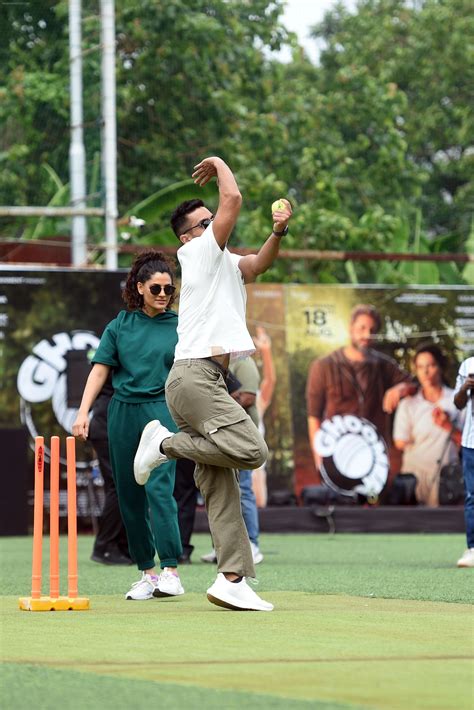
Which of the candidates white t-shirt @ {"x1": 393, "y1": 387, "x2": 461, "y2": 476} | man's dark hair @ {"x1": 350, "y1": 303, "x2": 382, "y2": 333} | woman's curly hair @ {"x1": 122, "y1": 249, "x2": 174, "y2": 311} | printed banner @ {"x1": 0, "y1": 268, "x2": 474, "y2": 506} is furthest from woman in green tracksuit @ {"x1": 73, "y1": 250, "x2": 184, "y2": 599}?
white t-shirt @ {"x1": 393, "y1": 387, "x2": 461, "y2": 476}

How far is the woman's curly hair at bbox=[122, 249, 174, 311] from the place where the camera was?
29.1ft

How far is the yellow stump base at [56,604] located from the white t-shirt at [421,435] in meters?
11.3

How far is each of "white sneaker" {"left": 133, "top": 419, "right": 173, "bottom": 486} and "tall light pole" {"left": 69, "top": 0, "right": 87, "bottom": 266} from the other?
10.9m

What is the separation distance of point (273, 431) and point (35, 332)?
300 centimetres

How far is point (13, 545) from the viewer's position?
15.5 meters

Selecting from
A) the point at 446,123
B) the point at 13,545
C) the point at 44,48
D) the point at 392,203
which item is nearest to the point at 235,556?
the point at 13,545

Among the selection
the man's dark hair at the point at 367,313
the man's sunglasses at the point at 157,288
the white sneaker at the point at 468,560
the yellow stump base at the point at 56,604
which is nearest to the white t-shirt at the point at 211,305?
the man's sunglasses at the point at 157,288

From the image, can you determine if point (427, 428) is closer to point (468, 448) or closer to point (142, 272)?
point (468, 448)

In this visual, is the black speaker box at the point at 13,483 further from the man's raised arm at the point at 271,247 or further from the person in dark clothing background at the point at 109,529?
the man's raised arm at the point at 271,247

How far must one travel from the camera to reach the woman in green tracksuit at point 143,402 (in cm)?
856

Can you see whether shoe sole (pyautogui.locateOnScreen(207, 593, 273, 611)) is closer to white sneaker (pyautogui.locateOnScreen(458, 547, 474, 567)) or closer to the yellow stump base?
the yellow stump base

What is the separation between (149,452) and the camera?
792 centimetres

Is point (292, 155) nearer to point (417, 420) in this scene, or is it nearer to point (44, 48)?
point (44, 48)

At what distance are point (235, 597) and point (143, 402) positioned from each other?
1571 mm
